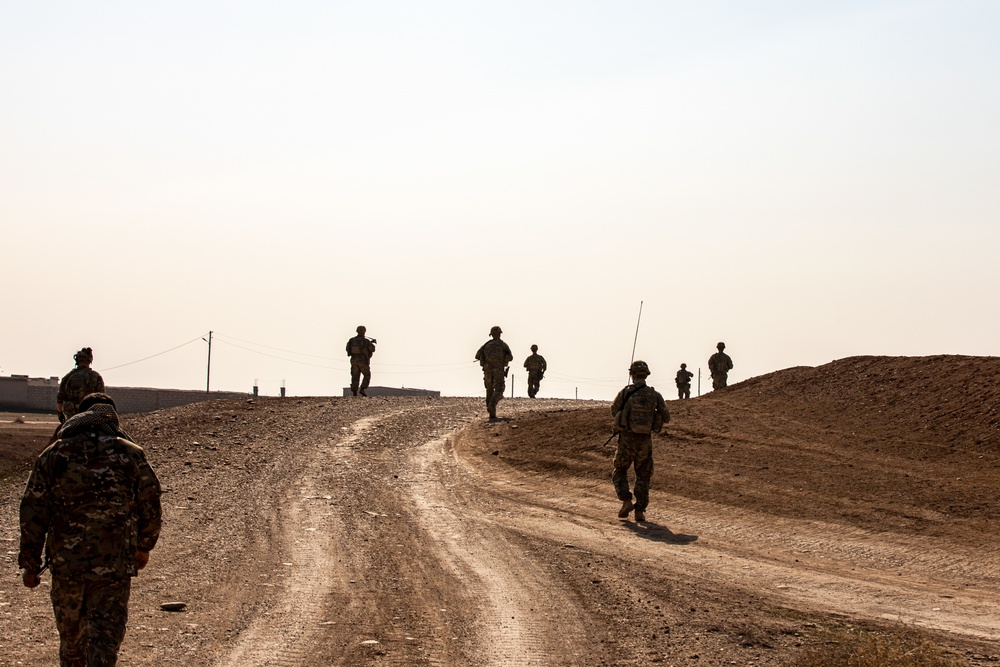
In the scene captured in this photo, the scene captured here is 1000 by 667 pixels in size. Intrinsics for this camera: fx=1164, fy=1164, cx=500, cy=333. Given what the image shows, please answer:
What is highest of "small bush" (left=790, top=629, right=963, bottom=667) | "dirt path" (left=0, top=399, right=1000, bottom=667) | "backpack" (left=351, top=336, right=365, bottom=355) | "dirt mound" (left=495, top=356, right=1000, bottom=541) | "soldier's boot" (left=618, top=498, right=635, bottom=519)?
"backpack" (left=351, top=336, right=365, bottom=355)

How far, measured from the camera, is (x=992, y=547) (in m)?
14.4

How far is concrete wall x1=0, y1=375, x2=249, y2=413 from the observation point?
7519 cm

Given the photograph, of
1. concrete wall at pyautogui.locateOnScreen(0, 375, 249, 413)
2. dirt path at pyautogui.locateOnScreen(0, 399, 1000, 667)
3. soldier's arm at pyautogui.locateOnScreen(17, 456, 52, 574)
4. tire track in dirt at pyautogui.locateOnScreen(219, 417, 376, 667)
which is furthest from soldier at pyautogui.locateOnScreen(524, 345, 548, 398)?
concrete wall at pyautogui.locateOnScreen(0, 375, 249, 413)

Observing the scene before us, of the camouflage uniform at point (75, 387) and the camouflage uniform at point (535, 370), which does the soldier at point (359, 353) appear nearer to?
the camouflage uniform at point (535, 370)

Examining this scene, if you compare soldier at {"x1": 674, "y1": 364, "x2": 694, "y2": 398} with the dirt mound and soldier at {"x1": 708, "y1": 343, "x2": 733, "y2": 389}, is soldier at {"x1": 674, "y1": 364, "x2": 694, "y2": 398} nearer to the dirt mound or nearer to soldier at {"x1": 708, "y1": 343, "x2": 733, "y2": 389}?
soldier at {"x1": 708, "y1": 343, "x2": 733, "y2": 389}

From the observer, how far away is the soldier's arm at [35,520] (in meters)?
7.61

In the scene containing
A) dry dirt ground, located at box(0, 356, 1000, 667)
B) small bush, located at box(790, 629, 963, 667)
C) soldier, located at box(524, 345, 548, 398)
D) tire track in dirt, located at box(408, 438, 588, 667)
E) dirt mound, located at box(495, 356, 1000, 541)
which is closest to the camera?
small bush, located at box(790, 629, 963, 667)

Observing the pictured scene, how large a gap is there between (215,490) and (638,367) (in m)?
7.18

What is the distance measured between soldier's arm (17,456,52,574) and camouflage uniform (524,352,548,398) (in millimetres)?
33828

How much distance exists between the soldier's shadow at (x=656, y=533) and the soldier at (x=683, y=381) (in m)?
27.3

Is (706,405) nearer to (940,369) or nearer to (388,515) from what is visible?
(940,369)

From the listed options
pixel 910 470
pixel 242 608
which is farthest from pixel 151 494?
pixel 910 470

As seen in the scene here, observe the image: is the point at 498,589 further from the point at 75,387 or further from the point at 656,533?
the point at 75,387

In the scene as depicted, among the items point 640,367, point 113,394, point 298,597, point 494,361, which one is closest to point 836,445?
point 640,367
